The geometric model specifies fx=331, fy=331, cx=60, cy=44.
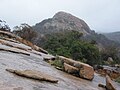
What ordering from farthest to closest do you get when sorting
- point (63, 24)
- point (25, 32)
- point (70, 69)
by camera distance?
point (63, 24), point (25, 32), point (70, 69)

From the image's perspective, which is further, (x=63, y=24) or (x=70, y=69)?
(x=63, y=24)

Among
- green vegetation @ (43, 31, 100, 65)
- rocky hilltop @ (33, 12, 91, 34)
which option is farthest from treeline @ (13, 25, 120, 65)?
rocky hilltop @ (33, 12, 91, 34)

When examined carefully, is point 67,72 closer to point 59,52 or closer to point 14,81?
point 14,81

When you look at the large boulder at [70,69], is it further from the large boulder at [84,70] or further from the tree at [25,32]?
the tree at [25,32]

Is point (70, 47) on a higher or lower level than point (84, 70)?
higher

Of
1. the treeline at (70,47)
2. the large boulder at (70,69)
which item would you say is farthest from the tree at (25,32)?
the large boulder at (70,69)

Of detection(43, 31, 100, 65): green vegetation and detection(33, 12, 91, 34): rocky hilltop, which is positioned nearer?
detection(43, 31, 100, 65): green vegetation

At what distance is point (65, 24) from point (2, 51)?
7908 cm

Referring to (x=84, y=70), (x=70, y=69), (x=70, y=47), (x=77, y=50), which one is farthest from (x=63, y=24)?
(x=84, y=70)

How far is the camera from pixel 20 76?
9.35 m

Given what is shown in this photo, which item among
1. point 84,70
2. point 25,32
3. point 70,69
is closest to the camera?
point 84,70

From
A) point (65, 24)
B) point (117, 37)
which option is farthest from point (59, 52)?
point (117, 37)

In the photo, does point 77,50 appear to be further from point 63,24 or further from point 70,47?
point 63,24

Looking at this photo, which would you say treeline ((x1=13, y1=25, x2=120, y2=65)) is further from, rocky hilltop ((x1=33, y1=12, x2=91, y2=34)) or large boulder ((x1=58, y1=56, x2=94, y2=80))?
rocky hilltop ((x1=33, y1=12, x2=91, y2=34))
